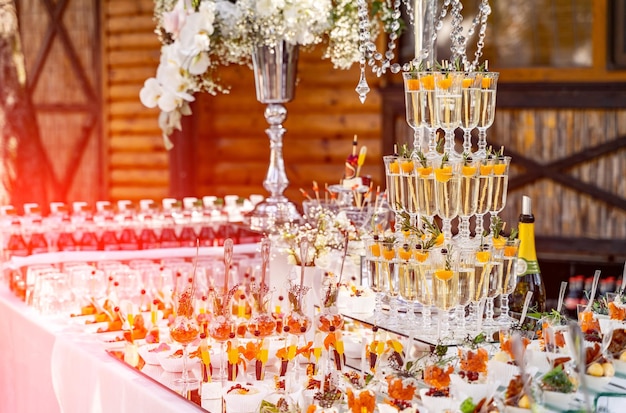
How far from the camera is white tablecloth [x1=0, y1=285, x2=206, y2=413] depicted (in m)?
2.83

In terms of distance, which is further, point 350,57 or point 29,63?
point 29,63

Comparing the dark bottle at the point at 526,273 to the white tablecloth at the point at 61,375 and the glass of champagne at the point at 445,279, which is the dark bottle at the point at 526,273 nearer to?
the glass of champagne at the point at 445,279

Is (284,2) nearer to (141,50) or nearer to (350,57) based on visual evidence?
(350,57)

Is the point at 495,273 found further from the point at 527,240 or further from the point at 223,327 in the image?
the point at 223,327

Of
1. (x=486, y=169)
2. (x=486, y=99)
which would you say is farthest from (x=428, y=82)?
(x=486, y=169)

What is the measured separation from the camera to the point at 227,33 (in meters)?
3.99

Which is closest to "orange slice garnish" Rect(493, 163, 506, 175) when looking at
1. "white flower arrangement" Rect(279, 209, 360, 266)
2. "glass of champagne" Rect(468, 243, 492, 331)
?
"glass of champagne" Rect(468, 243, 492, 331)

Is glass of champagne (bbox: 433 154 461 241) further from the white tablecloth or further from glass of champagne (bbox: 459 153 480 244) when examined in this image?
the white tablecloth

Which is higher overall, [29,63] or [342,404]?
[29,63]

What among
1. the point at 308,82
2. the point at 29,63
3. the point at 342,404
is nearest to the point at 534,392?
the point at 342,404

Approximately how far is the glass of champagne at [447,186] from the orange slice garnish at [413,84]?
228mm

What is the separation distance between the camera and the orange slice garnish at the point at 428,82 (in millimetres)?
2787

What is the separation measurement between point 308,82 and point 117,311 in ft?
14.7

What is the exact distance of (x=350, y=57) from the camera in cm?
420
